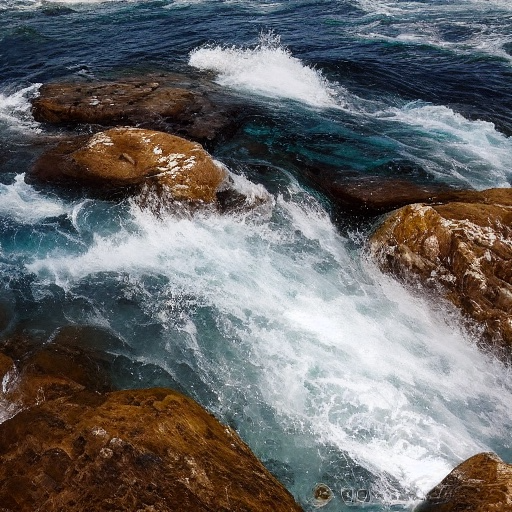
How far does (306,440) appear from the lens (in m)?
5.28

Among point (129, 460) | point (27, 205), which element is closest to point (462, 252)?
point (129, 460)

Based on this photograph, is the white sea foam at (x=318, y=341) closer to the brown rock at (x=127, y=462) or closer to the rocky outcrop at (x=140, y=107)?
the brown rock at (x=127, y=462)

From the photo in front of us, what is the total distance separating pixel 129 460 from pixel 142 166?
621 centimetres

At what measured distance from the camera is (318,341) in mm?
6445

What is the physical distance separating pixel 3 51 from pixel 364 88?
45.8 ft

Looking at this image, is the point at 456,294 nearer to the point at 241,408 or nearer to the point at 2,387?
the point at 241,408

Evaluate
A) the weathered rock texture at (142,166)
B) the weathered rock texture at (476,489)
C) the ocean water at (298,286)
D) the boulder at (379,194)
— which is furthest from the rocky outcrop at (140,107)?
the weathered rock texture at (476,489)

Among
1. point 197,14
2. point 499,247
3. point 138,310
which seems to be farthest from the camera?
point 197,14

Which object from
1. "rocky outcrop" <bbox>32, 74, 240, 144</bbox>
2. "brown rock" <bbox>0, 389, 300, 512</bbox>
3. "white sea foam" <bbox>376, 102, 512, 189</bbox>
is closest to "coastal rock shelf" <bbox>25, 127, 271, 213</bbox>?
"rocky outcrop" <bbox>32, 74, 240, 144</bbox>

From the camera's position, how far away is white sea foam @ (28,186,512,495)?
539 cm

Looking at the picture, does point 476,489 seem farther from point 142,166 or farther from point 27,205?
point 27,205

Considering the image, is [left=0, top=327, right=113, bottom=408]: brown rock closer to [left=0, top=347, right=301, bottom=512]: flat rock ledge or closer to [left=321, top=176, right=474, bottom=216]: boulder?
[left=0, top=347, right=301, bottom=512]: flat rock ledge

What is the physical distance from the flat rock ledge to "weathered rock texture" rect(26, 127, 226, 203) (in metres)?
4.91

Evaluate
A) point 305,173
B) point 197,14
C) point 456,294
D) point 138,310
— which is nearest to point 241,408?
point 138,310
